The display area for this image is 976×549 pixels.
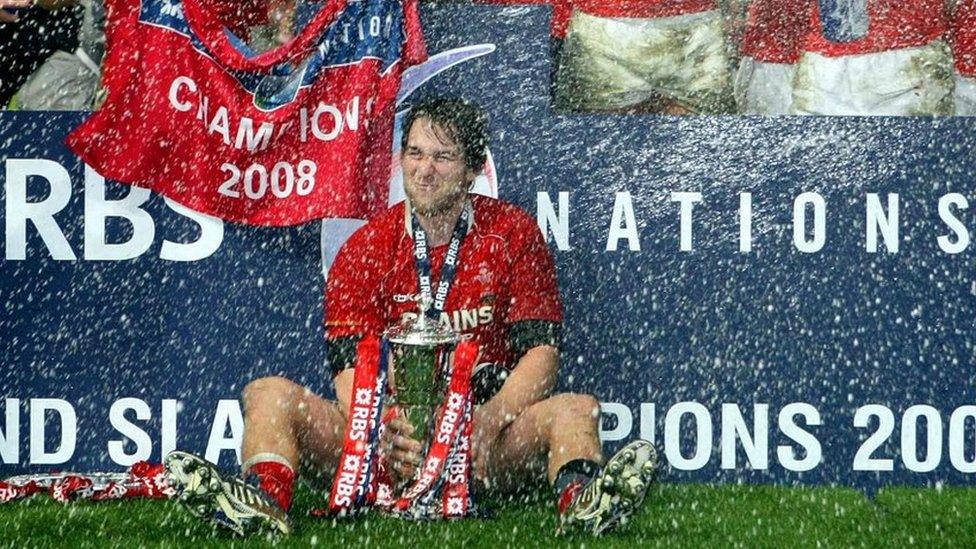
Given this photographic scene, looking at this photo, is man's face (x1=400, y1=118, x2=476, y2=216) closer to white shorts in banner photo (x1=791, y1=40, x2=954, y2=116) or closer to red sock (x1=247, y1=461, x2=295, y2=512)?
red sock (x1=247, y1=461, x2=295, y2=512)

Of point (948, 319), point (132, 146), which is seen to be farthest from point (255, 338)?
point (948, 319)

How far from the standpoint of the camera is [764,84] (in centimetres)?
707

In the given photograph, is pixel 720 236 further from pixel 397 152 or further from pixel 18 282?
pixel 18 282

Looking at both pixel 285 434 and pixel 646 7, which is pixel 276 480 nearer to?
pixel 285 434

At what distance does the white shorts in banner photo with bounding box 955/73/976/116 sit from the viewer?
706 cm

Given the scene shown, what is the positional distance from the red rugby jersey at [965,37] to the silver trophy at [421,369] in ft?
9.00

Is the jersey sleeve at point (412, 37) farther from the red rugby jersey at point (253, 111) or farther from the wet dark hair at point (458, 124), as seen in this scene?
the wet dark hair at point (458, 124)

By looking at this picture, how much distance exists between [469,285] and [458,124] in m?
0.59

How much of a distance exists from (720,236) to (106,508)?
8.19 feet

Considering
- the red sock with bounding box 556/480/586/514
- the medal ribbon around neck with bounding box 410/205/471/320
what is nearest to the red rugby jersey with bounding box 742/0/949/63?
the medal ribbon around neck with bounding box 410/205/471/320

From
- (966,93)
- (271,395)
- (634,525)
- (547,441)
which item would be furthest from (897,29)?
(271,395)

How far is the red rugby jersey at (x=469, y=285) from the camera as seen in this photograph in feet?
19.9

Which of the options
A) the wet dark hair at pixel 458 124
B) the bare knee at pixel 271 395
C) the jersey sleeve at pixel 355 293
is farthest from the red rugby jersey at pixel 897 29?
the bare knee at pixel 271 395

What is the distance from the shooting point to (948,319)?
6.48m
